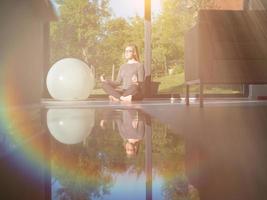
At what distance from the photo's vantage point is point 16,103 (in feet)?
5.51

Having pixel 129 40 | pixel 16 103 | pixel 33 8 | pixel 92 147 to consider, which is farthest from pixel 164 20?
pixel 92 147

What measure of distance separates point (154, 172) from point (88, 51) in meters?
4.79

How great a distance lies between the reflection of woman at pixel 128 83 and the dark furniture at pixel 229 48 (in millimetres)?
1148

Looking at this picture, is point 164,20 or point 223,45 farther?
point 164,20

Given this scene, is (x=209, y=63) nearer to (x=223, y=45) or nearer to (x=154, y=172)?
(x=223, y=45)

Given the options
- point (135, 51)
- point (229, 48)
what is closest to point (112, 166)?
point (229, 48)

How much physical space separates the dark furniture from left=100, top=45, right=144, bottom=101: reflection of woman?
45.2 inches

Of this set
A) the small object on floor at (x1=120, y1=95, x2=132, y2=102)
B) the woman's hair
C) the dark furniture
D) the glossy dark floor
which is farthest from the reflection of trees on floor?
the woman's hair

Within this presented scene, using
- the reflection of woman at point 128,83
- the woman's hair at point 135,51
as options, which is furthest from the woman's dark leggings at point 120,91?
the woman's hair at point 135,51

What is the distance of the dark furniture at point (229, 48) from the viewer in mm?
3301

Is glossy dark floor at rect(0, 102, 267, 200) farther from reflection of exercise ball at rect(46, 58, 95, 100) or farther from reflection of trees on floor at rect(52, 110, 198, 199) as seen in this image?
reflection of exercise ball at rect(46, 58, 95, 100)

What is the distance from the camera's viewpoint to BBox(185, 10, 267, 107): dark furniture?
330 centimetres

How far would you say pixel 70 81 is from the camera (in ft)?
14.8

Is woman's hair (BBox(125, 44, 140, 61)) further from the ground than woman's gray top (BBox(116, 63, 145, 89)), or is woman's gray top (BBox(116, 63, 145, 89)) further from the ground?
woman's hair (BBox(125, 44, 140, 61))
